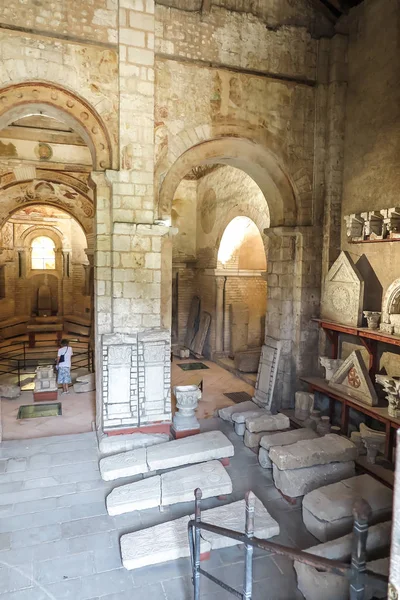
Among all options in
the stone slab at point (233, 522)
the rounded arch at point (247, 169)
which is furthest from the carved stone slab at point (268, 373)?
the stone slab at point (233, 522)

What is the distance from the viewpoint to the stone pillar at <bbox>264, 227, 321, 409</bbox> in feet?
24.6

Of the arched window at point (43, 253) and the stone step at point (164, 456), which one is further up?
the arched window at point (43, 253)

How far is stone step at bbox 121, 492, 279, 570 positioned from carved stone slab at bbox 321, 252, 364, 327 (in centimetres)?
340

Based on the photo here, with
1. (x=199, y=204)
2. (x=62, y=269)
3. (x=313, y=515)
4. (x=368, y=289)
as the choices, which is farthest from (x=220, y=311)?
(x=62, y=269)

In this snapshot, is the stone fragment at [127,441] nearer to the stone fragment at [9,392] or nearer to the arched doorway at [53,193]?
the arched doorway at [53,193]

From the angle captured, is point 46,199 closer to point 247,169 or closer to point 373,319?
point 247,169

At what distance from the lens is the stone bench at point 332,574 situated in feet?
10.8

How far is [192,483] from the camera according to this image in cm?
488

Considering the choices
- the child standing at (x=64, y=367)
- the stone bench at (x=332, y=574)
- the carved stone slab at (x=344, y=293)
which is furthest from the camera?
the child standing at (x=64, y=367)

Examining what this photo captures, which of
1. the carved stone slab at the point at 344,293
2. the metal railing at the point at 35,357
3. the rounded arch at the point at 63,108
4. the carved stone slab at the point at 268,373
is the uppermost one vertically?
the rounded arch at the point at 63,108

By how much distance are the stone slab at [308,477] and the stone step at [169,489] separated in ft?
2.25

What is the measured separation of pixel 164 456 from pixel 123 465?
53 cm

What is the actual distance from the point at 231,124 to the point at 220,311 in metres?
6.15

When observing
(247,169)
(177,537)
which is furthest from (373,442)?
(247,169)
